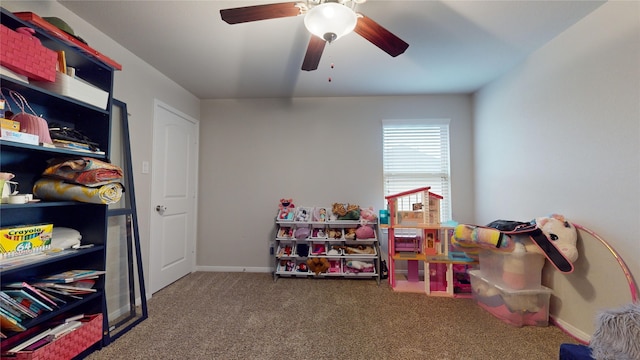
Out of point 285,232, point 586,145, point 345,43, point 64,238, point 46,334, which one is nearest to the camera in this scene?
point 46,334

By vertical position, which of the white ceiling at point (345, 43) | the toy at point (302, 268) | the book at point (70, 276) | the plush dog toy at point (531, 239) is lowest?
the toy at point (302, 268)

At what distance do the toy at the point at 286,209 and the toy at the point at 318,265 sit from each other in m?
0.58

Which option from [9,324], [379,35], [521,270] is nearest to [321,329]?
[521,270]

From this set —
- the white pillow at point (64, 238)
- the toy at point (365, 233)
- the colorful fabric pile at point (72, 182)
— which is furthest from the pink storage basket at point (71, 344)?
the toy at point (365, 233)

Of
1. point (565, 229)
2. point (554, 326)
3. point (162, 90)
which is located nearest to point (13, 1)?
point (162, 90)

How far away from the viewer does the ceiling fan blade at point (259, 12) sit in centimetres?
124

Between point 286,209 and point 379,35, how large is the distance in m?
2.24

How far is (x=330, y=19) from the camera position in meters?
1.16

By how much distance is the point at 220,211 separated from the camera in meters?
3.28

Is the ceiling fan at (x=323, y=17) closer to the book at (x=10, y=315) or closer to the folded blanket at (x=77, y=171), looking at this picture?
the folded blanket at (x=77, y=171)

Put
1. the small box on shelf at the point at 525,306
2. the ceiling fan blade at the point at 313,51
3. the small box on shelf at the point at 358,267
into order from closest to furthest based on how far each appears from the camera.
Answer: the ceiling fan blade at the point at 313,51, the small box on shelf at the point at 525,306, the small box on shelf at the point at 358,267

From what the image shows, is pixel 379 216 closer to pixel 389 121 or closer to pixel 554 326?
pixel 389 121

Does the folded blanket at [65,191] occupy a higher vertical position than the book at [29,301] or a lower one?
higher

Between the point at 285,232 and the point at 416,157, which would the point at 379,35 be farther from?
the point at 285,232
